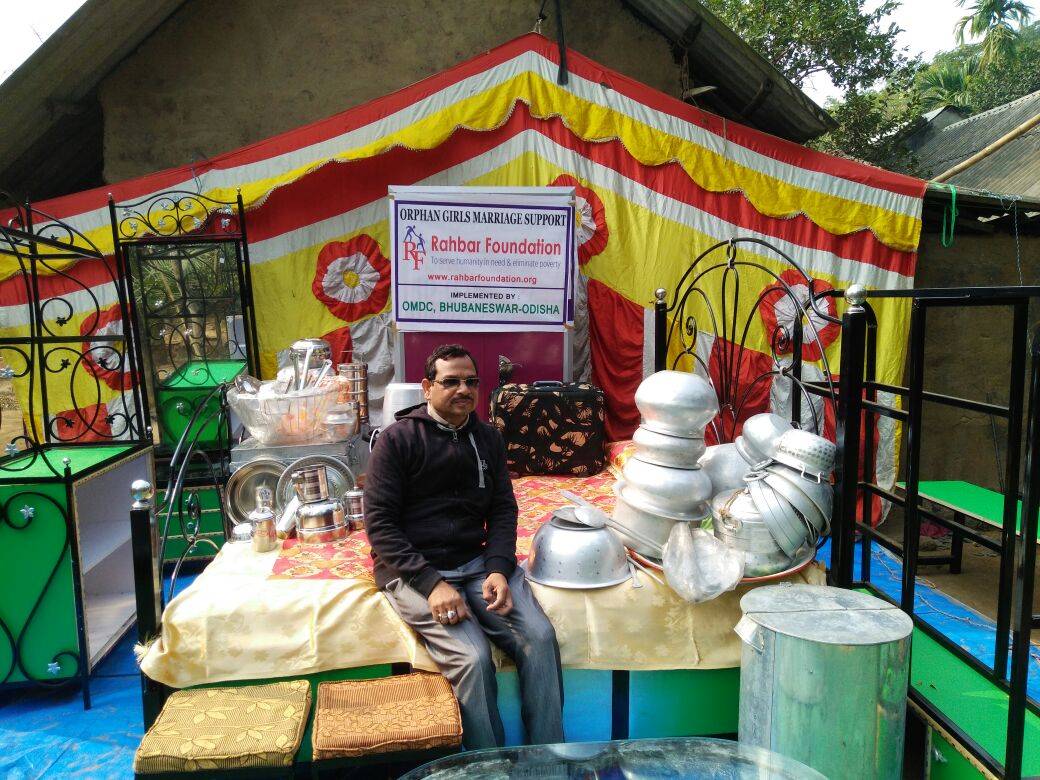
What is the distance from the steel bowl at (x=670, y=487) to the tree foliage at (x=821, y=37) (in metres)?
12.1

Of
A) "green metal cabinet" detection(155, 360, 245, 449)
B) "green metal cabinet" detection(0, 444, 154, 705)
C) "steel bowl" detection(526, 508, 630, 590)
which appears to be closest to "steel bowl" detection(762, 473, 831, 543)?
"steel bowl" detection(526, 508, 630, 590)

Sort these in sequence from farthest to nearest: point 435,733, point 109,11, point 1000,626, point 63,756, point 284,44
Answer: point 284,44 < point 109,11 < point 63,756 < point 1000,626 < point 435,733

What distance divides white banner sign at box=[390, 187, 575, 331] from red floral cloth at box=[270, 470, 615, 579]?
1.39 metres

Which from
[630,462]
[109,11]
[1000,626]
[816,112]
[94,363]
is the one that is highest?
[109,11]

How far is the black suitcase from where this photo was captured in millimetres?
4785

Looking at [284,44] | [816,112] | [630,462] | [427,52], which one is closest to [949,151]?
[816,112]

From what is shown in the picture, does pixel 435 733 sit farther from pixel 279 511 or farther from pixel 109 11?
pixel 109 11

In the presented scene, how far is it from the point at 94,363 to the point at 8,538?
7.97 ft

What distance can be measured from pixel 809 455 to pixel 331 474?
2594 millimetres

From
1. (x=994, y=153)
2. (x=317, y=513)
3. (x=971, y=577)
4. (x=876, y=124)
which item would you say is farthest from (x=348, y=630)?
(x=876, y=124)

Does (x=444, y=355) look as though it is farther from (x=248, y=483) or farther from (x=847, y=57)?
(x=847, y=57)

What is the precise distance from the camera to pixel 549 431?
189 inches

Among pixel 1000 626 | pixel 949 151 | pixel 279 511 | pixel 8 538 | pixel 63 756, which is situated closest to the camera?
pixel 1000 626

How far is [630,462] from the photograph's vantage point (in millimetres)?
3180
